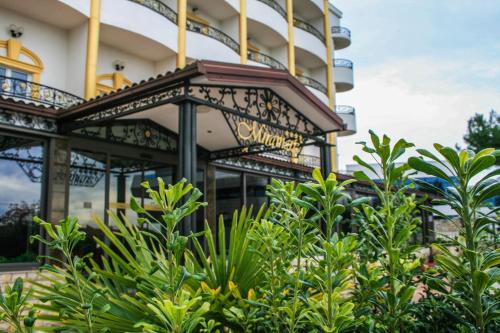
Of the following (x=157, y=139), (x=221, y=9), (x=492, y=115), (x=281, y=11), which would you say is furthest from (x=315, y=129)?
(x=492, y=115)

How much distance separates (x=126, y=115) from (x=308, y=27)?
1578 cm

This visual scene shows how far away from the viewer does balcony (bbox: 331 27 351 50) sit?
2344cm

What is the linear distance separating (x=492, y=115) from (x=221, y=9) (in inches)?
660

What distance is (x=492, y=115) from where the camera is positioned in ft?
76.2

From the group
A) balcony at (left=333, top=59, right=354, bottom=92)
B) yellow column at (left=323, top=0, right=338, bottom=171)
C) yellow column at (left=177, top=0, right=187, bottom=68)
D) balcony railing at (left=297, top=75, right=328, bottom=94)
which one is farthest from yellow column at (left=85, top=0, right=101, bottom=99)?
balcony at (left=333, top=59, right=354, bottom=92)

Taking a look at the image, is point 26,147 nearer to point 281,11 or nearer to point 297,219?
point 297,219

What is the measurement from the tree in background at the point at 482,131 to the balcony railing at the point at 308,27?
A: 930cm

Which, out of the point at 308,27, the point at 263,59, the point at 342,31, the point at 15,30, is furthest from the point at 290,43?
the point at 15,30

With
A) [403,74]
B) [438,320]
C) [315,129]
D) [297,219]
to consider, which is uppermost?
[403,74]

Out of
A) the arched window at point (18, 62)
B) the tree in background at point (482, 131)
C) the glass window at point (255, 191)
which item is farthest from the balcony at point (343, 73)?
the arched window at point (18, 62)

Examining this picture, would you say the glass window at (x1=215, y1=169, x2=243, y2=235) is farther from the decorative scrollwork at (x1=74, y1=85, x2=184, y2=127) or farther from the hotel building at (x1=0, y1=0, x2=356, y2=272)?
the decorative scrollwork at (x1=74, y1=85, x2=184, y2=127)

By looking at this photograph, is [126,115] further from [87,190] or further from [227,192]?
[227,192]

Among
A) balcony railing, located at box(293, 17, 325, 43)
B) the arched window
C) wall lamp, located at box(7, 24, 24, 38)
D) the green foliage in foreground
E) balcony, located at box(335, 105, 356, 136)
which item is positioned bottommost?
the green foliage in foreground

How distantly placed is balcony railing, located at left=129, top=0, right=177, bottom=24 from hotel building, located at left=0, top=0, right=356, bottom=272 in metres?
0.04
